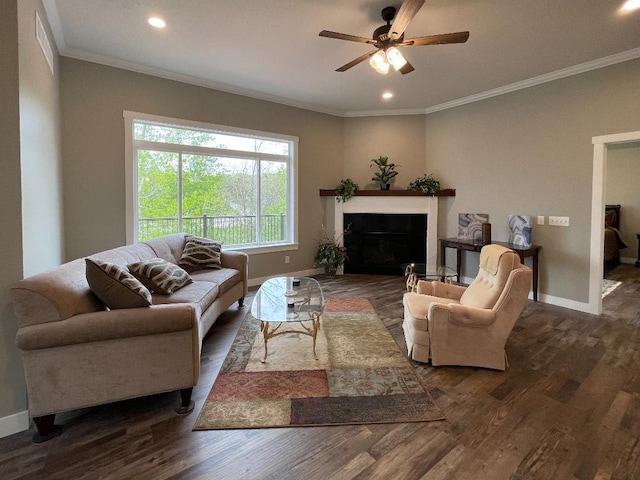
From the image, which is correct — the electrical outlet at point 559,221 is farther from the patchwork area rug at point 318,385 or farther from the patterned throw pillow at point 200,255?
the patterned throw pillow at point 200,255

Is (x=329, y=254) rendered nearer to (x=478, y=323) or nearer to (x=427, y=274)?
(x=427, y=274)

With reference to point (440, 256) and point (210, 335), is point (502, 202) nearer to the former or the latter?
point (440, 256)

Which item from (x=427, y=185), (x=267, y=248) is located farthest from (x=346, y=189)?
(x=267, y=248)

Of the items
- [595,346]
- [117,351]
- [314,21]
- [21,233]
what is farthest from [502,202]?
[21,233]

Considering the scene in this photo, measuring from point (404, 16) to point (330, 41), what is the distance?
1229mm

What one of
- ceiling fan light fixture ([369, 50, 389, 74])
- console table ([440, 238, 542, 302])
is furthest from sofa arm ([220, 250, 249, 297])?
console table ([440, 238, 542, 302])

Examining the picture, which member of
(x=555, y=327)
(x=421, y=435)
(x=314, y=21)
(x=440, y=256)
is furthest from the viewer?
(x=440, y=256)

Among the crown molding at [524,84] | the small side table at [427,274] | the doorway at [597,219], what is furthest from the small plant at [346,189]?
the doorway at [597,219]

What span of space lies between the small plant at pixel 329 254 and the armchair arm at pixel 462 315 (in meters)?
3.37

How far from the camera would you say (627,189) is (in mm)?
7332

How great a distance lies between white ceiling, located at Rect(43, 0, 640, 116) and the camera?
2863 millimetres

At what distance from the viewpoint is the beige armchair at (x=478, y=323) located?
8.49 ft

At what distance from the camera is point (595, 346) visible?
3.14m

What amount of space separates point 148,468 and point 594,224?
497 centimetres
